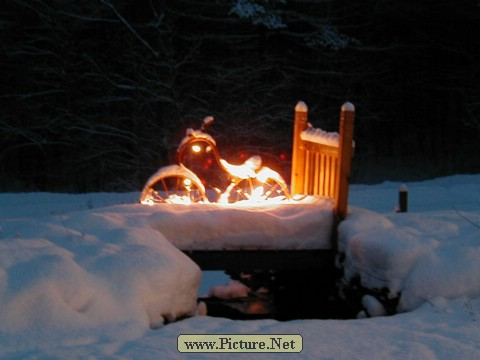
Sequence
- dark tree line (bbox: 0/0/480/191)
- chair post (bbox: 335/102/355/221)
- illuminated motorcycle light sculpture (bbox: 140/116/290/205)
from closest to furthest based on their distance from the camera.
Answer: chair post (bbox: 335/102/355/221) < illuminated motorcycle light sculpture (bbox: 140/116/290/205) < dark tree line (bbox: 0/0/480/191)

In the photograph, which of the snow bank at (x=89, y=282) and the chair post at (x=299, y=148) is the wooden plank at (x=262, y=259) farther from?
the chair post at (x=299, y=148)

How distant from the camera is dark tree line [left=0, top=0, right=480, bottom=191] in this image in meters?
15.7

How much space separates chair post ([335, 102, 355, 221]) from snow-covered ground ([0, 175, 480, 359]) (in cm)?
18

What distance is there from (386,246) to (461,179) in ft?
41.6

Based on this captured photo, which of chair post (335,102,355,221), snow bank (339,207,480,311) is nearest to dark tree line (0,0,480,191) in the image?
chair post (335,102,355,221)

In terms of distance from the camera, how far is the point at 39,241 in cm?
516

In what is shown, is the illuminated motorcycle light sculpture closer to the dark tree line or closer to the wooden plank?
the wooden plank

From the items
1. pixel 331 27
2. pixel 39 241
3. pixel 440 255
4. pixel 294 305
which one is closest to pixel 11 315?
pixel 39 241

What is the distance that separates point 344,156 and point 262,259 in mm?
1528

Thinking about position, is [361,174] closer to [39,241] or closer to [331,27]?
[331,27]

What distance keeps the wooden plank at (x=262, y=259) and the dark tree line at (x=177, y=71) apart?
358 inches

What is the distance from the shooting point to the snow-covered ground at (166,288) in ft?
12.5

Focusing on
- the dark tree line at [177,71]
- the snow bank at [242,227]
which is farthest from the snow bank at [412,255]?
the dark tree line at [177,71]

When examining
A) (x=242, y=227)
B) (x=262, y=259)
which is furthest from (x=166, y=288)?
(x=262, y=259)
